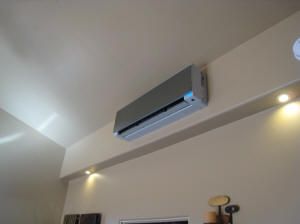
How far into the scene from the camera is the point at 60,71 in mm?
2586

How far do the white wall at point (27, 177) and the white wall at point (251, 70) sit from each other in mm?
2226

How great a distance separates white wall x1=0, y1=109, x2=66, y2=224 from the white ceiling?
731 mm

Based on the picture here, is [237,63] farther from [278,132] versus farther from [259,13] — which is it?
[278,132]

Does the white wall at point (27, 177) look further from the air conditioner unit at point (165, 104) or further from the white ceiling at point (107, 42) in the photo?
the air conditioner unit at point (165, 104)

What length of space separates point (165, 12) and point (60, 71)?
1.41 metres

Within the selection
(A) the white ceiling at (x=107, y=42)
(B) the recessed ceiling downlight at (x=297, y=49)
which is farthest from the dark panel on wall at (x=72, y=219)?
(B) the recessed ceiling downlight at (x=297, y=49)

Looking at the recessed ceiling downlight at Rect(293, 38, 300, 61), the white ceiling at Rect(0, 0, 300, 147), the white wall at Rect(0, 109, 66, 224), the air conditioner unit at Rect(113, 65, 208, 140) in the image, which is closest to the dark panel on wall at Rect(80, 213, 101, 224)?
the white wall at Rect(0, 109, 66, 224)

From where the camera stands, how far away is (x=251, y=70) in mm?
1731

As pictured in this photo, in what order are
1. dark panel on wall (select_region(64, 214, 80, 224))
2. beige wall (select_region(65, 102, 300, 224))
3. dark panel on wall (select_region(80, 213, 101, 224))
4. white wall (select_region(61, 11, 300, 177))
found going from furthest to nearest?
dark panel on wall (select_region(64, 214, 80, 224))
dark panel on wall (select_region(80, 213, 101, 224))
white wall (select_region(61, 11, 300, 177))
beige wall (select_region(65, 102, 300, 224))

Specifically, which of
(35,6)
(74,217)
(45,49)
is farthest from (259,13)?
(74,217)

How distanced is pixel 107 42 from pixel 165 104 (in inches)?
30.6

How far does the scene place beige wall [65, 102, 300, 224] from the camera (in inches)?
57.1

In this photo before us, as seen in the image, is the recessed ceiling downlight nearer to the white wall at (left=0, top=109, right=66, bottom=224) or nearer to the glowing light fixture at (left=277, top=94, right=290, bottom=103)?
the glowing light fixture at (left=277, top=94, right=290, bottom=103)

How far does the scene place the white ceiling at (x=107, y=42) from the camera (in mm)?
1726
